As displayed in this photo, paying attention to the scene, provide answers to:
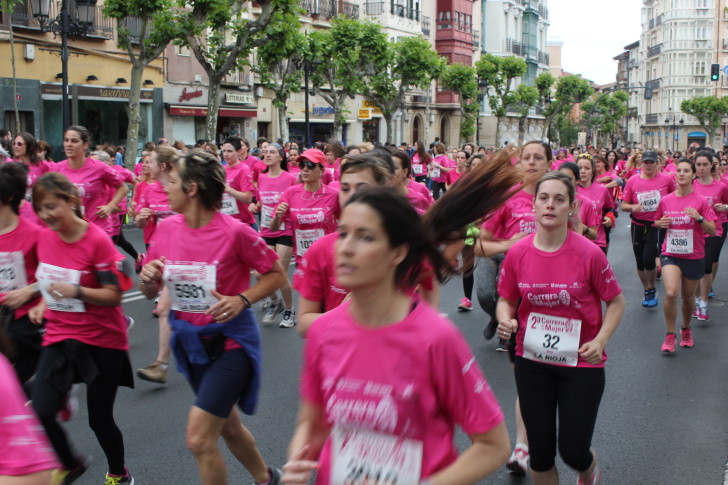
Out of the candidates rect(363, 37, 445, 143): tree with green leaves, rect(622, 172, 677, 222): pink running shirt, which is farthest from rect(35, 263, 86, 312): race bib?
rect(363, 37, 445, 143): tree with green leaves

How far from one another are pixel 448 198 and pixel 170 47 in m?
34.1

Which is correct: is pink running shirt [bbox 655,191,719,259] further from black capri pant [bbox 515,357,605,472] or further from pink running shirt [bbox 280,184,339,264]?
black capri pant [bbox 515,357,605,472]

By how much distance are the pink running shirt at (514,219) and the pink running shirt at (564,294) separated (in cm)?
233

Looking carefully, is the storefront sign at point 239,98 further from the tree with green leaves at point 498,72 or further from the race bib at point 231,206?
the race bib at point 231,206

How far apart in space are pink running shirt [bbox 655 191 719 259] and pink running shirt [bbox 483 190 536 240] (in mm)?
2471

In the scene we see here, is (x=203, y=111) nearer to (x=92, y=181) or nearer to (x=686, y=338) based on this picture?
(x=92, y=181)

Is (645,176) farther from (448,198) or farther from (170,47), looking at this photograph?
(170,47)

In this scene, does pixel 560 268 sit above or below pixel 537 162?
below

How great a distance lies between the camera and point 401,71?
45.4 metres

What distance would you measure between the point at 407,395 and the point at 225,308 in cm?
207

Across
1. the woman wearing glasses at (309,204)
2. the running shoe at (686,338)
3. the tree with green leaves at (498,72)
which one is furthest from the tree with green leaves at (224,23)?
the tree with green leaves at (498,72)

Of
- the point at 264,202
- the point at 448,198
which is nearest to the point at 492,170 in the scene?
the point at 448,198

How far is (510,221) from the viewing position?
280 inches

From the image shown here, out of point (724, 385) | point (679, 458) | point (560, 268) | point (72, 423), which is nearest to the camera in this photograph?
point (560, 268)
